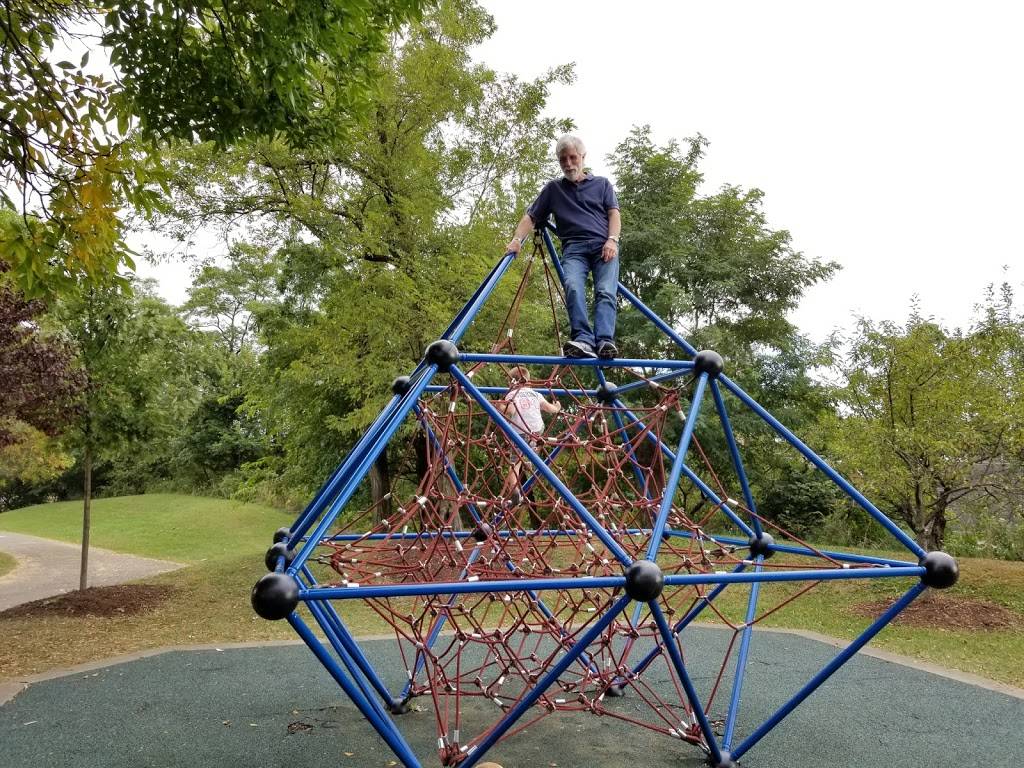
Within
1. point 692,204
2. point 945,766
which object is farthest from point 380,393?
point 692,204

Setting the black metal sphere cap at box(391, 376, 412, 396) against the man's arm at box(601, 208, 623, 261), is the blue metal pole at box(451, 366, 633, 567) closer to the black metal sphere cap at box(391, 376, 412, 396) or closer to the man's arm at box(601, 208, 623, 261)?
the black metal sphere cap at box(391, 376, 412, 396)

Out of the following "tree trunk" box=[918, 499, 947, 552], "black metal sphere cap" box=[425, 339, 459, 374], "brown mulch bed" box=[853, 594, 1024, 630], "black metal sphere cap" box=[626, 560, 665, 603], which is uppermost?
"black metal sphere cap" box=[425, 339, 459, 374]

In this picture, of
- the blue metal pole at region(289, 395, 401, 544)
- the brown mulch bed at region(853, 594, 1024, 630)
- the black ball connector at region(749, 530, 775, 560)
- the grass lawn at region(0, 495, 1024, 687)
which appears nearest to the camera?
the blue metal pole at region(289, 395, 401, 544)

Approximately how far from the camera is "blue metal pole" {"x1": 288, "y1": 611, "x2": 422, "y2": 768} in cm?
272

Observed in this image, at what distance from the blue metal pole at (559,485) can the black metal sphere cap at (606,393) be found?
1878 millimetres

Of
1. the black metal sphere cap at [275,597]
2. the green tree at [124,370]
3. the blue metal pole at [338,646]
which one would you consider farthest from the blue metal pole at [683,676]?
the green tree at [124,370]

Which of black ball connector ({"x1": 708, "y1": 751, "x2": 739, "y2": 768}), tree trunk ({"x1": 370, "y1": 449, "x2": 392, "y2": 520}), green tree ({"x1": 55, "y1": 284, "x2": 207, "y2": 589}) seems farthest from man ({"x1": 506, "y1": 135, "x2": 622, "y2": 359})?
tree trunk ({"x1": 370, "y1": 449, "x2": 392, "y2": 520})

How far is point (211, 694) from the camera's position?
541 centimetres

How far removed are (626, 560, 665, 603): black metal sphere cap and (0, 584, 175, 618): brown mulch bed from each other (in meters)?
8.15

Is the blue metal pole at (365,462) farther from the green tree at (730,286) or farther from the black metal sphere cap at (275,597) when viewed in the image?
the green tree at (730,286)

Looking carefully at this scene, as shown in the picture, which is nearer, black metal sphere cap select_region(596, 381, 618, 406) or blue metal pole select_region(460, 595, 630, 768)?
blue metal pole select_region(460, 595, 630, 768)

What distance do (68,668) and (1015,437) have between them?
9.99 m

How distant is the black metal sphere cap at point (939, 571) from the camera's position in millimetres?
3400

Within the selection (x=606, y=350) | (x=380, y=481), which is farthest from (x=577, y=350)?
(x=380, y=481)
